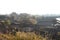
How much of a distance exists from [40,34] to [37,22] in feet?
1.79

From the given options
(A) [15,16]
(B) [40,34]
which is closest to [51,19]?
(B) [40,34]

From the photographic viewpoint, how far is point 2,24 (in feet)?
19.6

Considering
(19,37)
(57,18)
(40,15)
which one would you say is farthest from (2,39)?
(57,18)

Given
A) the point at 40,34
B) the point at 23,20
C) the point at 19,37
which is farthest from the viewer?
the point at 23,20

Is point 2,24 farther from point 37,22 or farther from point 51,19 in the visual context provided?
point 51,19

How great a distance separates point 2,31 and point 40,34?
143 centimetres

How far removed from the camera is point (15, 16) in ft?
19.8

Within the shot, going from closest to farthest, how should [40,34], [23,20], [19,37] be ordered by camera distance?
[19,37], [40,34], [23,20]

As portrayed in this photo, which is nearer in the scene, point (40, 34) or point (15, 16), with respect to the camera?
point (40, 34)

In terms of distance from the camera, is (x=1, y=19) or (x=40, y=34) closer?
(x=40, y=34)
